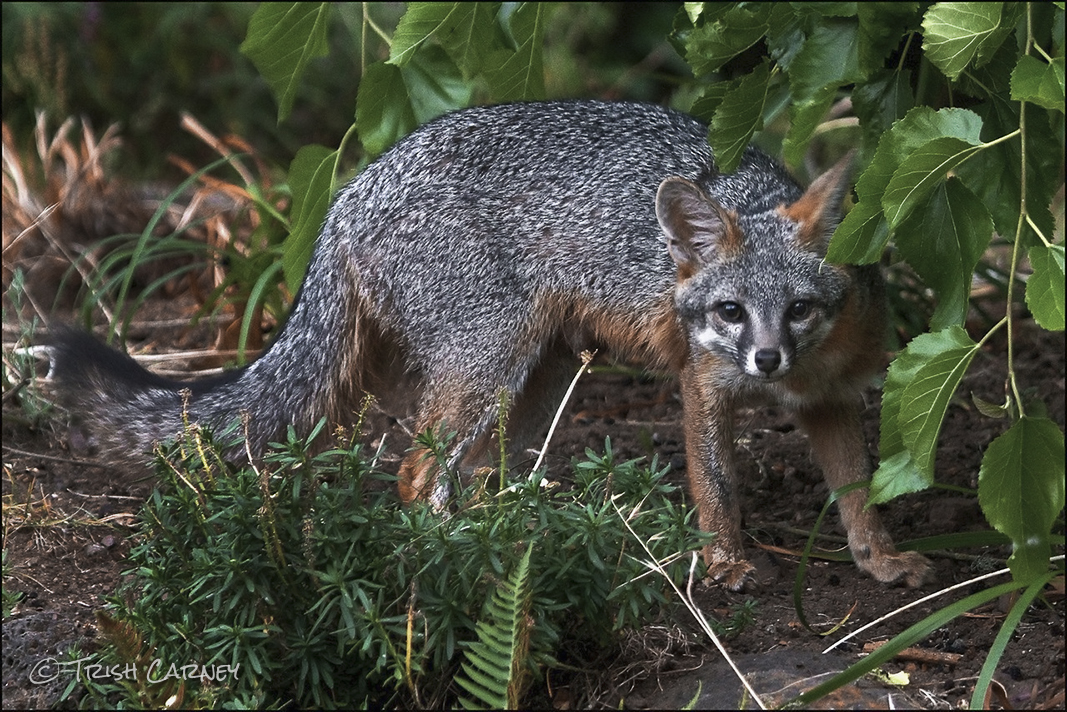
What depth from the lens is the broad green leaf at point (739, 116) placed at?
3.87 metres

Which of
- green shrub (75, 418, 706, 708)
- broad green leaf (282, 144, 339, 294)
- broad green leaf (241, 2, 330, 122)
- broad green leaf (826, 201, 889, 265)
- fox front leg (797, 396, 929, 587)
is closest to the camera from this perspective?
green shrub (75, 418, 706, 708)

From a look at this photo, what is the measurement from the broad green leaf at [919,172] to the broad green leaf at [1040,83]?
0.55 ft

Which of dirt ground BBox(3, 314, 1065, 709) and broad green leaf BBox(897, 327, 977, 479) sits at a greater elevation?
broad green leaf BBox(897, 327, 977, 479)

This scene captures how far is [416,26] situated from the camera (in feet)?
13.4

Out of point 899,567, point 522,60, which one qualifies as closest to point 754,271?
point 899,567

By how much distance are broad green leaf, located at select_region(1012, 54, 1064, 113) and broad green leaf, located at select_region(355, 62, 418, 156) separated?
7.81 ft

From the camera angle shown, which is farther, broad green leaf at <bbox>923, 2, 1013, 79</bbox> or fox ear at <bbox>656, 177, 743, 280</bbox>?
fox ear at <bbox>656, 177, 743, 280</bbox>

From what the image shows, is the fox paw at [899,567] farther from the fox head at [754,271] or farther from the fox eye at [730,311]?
the fox eye at [730,311]

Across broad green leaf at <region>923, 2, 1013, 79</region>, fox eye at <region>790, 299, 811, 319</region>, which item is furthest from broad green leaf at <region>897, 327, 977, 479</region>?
fox eye at <region>790, 299, 811, 319</region>

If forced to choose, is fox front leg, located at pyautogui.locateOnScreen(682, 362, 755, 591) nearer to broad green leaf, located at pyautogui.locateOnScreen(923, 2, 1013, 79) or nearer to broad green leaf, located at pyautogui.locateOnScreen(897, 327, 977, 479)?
broad green leaf, located at pyautogui.locateOnScreen(897, 327, 977, 479)

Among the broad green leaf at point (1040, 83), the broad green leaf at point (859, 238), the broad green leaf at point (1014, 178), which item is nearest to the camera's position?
the broad green leaf at point (1040, 83)

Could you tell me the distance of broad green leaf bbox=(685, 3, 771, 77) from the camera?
3621 millimetres

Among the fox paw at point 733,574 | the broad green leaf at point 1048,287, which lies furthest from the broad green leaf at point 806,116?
the fox paw at point 733,574

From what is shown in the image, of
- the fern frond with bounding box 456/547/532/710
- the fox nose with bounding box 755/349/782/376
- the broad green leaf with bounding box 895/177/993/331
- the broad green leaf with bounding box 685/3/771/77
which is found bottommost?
the fox nose with bounding box 755/349/782/376
